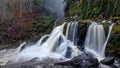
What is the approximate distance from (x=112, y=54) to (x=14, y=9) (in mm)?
13382

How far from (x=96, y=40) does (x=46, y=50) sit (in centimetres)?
305

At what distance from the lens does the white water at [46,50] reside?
14.7 metres

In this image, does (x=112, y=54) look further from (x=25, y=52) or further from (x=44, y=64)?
(x=25, y=52)

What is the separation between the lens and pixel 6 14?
78.8 feet

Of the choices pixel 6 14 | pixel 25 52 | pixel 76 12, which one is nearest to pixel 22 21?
pixel 6 14

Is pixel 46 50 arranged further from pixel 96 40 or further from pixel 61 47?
pixel 96 40

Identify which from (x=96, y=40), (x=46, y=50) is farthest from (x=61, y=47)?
(x=96, y=40)

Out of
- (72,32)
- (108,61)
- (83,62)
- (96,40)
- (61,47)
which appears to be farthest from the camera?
(72,32)

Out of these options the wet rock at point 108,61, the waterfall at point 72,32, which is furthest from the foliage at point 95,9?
the wet rock at point 108,61

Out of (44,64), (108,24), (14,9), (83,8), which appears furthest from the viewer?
(14,9)

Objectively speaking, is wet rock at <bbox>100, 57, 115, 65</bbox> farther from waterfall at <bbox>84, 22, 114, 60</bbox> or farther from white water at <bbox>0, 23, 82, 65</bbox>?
white water at <bbox>0, 23, 82, 65</bbox>

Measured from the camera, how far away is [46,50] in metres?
16.3

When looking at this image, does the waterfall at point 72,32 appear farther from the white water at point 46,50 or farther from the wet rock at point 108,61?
the wet rock at point 108,61

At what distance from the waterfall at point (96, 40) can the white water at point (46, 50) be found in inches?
30.1
